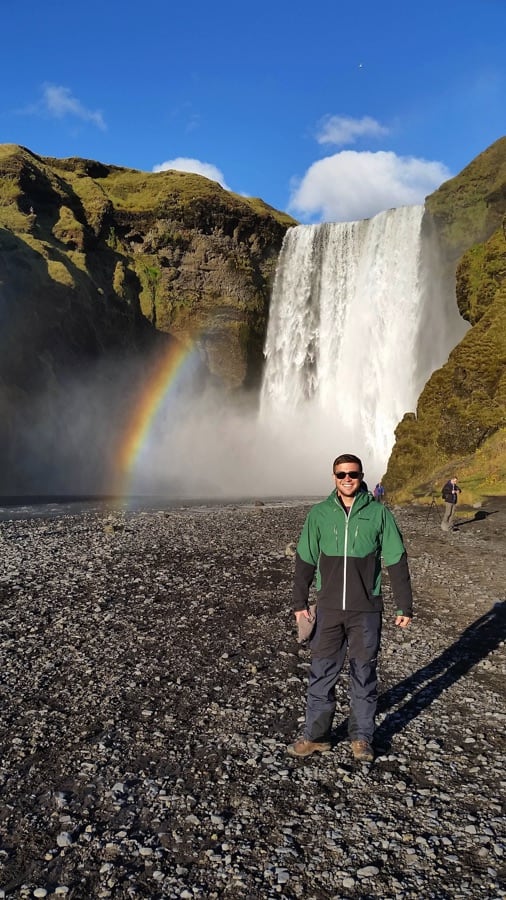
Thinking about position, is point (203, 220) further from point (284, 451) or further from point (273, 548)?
point (273, 548)

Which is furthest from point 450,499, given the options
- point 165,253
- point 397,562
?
point 165,253

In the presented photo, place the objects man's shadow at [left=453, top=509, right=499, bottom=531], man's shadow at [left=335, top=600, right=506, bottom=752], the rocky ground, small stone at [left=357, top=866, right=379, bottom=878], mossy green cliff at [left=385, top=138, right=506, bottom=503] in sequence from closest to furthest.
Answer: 1. small stone at [left=357, top=866, right=379, bottom=878]
2. the rocky ground
3. man's shadow at [left=335, top=600, right=506, bottom=752]
4. man's shadow at [left=453, top=509, right=499, bottom=531]
5. mossy green cliff at [left=385, top=138, right=506, bottom=503]

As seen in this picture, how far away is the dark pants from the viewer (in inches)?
242

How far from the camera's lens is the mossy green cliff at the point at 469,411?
31797 millimetres

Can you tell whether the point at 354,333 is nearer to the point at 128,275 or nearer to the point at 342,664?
the point at 128,275

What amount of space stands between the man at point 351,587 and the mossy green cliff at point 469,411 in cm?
2429

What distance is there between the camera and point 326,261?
224ft

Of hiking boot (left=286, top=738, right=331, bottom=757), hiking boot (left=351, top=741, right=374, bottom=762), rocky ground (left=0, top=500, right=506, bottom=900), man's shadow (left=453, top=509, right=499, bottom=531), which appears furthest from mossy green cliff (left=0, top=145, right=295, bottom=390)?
hiking boot (left=351, top=741, right=374, bottom=762)

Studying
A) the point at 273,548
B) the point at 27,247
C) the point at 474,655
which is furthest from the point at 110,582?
the point at 27,247

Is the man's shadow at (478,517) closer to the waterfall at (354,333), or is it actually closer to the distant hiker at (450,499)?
Answer: the distant hiker at (450,499)

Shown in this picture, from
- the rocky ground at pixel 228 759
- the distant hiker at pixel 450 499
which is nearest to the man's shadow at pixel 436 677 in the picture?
the rocky ground at pixel 228 759

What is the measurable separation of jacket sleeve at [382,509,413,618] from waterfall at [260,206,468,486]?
52.6 meters

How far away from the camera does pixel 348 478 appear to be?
6.07 meters

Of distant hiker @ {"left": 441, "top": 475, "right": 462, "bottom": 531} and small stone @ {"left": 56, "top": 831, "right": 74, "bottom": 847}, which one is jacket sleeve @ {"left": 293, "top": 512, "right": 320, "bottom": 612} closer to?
small stone @ {"left": 56, "top": 831, "right": 74, "bottom": 847}
